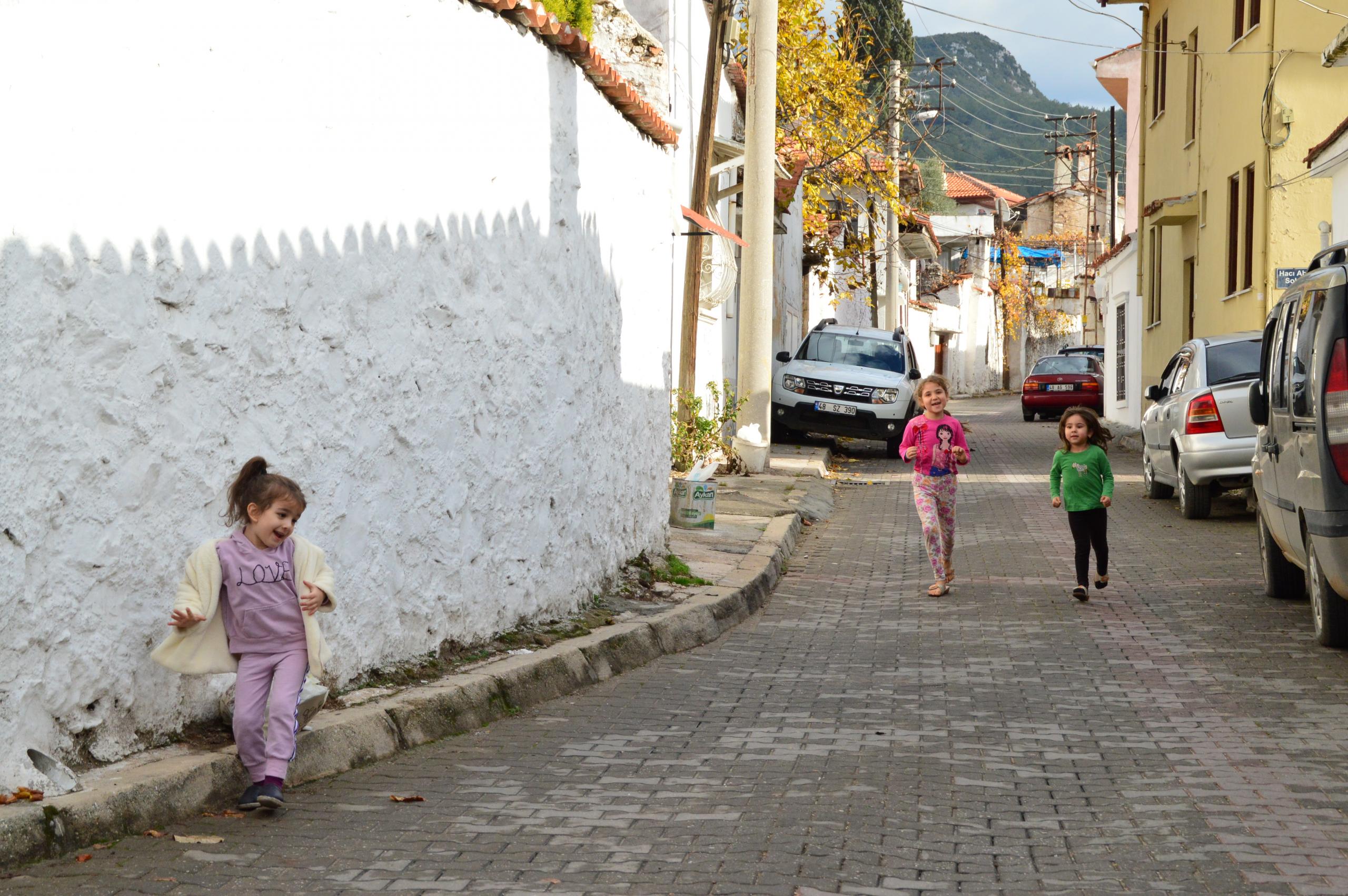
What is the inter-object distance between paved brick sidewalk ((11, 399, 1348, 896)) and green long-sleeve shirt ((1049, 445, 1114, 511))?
879 millimetres

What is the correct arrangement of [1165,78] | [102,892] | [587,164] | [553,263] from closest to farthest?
[102,892] < [553,263] < [587,164] < [1165,78]

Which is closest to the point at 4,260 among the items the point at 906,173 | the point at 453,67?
the point at 453,67

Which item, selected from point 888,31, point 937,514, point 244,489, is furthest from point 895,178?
point 888,31

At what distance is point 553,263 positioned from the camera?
7789 mm

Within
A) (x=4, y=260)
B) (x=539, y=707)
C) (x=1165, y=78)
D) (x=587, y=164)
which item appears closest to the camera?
(x=4, y=260)

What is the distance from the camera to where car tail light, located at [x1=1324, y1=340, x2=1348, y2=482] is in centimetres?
654

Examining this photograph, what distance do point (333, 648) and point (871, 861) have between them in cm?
251

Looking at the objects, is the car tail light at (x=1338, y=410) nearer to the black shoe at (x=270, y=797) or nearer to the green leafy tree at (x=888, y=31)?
the black shoe at (x=270, y=797)

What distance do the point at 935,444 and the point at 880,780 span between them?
5261 millimetres

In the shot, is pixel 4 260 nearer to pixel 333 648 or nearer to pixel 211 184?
pixel 211 184

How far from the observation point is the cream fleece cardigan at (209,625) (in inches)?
181

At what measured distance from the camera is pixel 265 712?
4.76 metres

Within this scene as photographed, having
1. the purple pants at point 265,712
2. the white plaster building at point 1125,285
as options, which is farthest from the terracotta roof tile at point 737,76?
the purple pants at point 265,712

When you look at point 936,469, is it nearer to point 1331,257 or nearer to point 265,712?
point 1331,257
